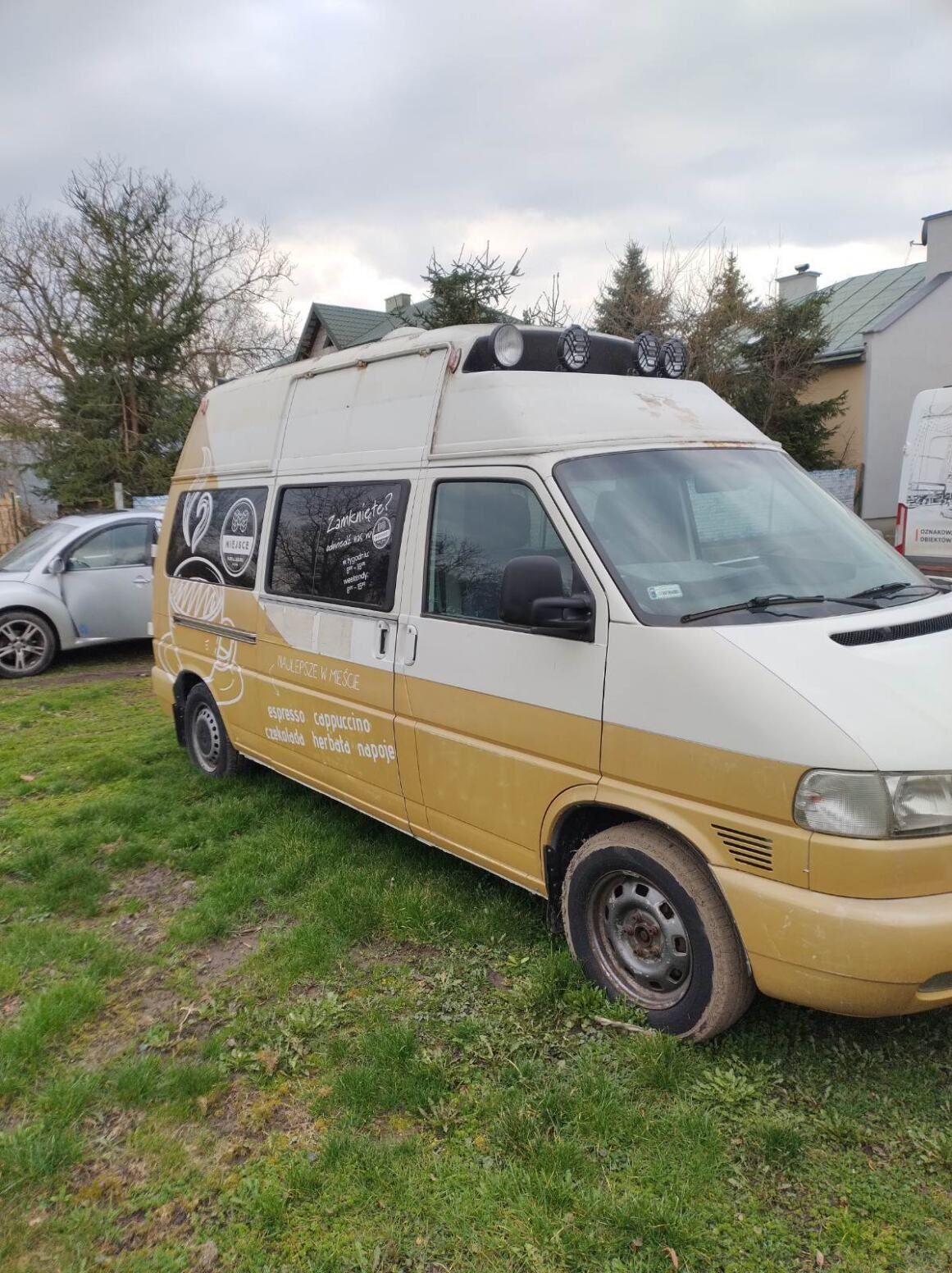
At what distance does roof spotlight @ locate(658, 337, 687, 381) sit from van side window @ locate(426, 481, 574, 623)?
128 centimetres

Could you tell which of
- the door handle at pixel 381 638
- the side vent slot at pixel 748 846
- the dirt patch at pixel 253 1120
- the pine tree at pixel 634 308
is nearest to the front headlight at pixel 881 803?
the side vent slot at pixel 748 846

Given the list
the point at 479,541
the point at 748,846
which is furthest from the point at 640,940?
the point at 479,541

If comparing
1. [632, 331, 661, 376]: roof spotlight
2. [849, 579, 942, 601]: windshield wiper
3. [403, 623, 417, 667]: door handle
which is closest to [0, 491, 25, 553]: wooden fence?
[403, 623, 417, 667]: door handle

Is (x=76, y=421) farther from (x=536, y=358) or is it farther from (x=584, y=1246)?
(x=584, y=1246)

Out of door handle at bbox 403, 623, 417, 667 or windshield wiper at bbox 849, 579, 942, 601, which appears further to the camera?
door handle at bbox 403, 623, 417, 667

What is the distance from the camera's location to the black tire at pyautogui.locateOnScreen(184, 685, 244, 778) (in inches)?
237

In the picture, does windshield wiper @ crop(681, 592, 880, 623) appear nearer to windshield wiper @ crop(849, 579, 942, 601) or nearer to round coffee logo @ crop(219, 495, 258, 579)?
windshield wiper @ crop(849, 579, 942, 601)

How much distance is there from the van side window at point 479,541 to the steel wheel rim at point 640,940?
1.14 metres

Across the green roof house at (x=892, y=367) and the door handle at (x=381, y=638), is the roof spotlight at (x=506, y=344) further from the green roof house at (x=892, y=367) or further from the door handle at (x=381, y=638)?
the green roof house at (x=892, y=367)

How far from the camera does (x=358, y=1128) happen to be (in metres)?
2.87

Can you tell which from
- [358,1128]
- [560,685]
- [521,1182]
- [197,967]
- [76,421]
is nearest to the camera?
[521,1182]

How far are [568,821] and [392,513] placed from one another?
163 centimetres

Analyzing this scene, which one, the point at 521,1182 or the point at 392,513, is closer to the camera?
the point at 521,1182

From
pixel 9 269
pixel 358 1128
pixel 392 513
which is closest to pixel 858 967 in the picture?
pixel 358 1128
